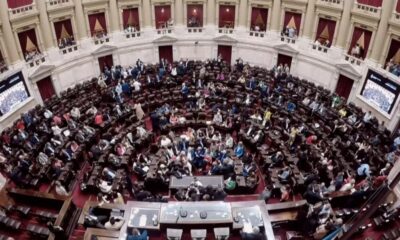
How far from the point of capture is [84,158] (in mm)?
17438

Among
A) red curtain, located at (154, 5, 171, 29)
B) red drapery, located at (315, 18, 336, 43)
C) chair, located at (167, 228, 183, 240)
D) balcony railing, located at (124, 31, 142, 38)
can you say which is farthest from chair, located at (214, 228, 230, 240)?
red curtain, located at (154, 5, 171, 29)

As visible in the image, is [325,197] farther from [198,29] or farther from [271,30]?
[198,29]

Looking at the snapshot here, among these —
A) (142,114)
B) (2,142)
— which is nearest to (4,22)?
(2,142)

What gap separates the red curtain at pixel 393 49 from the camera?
19672mm

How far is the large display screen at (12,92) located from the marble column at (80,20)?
530 centimetres

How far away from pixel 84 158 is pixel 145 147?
3180 mm

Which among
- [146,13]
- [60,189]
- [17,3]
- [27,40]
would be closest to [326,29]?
[146,13]

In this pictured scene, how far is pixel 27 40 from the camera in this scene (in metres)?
21.3

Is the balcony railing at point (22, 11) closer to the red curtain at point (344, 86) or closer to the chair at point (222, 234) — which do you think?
the chair at point (222, 234)

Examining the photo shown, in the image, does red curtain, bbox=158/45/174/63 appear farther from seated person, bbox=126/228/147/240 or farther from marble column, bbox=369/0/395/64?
seated person, bbox=126/228/147/240

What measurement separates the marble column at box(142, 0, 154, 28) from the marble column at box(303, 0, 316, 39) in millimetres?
11506

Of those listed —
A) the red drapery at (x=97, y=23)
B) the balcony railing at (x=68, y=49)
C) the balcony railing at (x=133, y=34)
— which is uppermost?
the balcony railing at (x=133, y=34)

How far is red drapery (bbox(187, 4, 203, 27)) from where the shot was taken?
26.2 m

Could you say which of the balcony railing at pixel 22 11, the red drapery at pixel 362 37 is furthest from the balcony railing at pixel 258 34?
the balcony railing at pixel 22 11
